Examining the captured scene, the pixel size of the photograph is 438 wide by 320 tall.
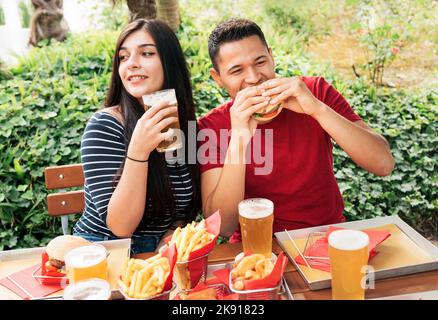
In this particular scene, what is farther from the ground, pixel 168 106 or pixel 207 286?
→ pixel 168 106

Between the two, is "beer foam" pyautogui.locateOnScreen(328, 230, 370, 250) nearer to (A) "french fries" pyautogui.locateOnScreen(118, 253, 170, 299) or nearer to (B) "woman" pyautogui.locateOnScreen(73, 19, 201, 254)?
(A) "french fries" pyautogui.locateOnScreen(118, 253, 170, 299)

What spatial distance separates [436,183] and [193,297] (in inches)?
Answer: 128

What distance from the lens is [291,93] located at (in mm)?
1974

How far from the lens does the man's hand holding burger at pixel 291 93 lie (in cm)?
196

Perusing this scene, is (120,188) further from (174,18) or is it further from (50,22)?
(50,22)

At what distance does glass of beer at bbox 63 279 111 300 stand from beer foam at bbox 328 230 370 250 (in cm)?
64

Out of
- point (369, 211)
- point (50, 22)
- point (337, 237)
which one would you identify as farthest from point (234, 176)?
point (50, 22)

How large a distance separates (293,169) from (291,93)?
1.32 ft

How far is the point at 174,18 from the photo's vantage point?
4.47m

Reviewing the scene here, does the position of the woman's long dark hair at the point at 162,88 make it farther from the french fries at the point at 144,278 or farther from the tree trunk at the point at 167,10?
the tree trunk at the point at 167,10

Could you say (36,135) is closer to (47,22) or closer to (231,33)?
(231,33)

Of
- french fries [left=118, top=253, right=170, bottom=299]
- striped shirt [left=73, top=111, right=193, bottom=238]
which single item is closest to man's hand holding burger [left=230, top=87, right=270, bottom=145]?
striped shirt [left=73, top=111, right=193, bottom=238]

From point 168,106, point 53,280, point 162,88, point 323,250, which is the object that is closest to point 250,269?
point 323,250

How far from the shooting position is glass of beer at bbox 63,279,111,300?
49.1 inches
